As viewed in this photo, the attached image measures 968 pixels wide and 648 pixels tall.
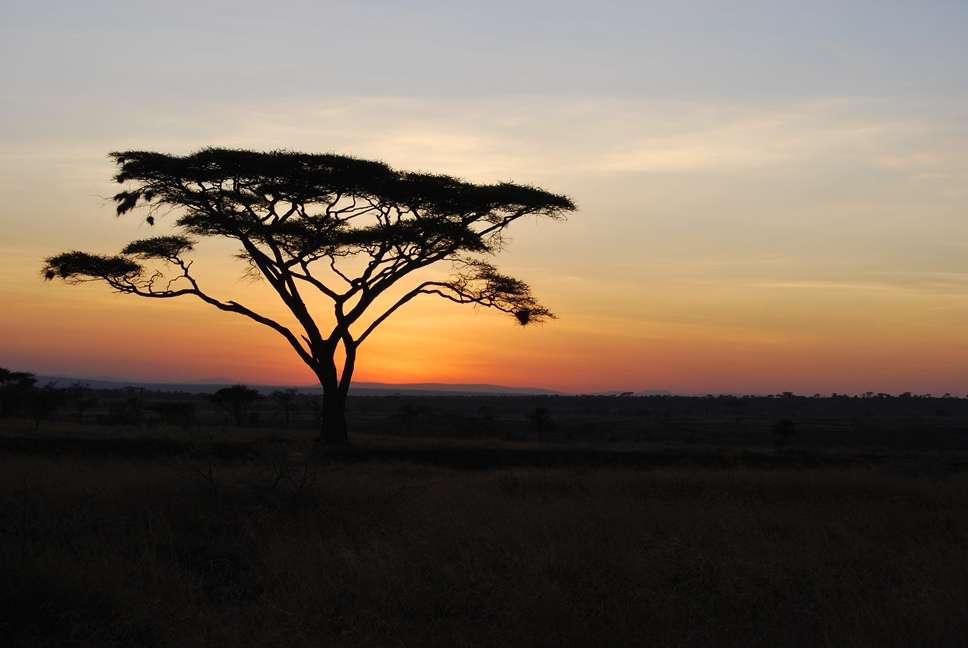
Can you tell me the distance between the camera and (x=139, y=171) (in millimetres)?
29297

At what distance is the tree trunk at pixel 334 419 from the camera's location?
93.1ft

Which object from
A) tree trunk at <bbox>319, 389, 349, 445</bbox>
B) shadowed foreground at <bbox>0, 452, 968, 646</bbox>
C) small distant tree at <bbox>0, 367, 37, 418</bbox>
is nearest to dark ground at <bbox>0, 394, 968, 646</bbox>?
shadowed foreground at <bbox>0, 452, 968, 646</bbox>

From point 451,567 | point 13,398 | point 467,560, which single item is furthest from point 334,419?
point 13,398

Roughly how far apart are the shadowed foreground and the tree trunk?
11775mm

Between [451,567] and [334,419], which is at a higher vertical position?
A: [334,419]

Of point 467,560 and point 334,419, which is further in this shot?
point 334,419

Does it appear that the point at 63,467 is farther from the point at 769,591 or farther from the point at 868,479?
the point at 868,479

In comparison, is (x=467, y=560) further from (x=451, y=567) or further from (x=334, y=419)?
(x=334, y=419)

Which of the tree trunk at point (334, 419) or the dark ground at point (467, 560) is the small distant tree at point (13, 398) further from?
the dark ground at point (467, 560)

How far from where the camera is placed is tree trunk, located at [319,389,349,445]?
28391mm

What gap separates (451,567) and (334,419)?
19.2 m

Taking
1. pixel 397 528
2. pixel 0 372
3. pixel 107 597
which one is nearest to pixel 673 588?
pixel 397 528

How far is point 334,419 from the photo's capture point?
2867 cm

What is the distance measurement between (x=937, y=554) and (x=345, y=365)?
20.0 meters
